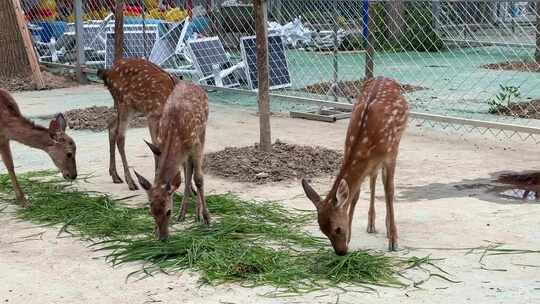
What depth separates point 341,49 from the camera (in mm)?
17703

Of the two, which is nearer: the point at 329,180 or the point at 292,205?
the point at 292,205

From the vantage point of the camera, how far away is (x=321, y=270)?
5.57m

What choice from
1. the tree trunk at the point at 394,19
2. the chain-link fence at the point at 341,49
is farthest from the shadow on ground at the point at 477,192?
the tree trunk at the point at 394,19

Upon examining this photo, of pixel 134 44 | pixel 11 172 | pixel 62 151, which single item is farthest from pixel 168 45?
pixel 11 172

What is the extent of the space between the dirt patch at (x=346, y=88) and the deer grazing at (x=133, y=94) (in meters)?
4.41

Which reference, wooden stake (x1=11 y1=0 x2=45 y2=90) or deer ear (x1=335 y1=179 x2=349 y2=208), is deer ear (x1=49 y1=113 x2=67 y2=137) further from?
wooden stake (x1=11 y1=0 x2=45 y2=90)

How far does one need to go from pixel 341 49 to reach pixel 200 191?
445 inches

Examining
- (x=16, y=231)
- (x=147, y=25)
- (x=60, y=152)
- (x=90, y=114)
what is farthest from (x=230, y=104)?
(x=16, y=231)

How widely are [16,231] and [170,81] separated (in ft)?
7.20

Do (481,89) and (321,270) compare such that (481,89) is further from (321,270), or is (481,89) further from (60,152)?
(321,270)

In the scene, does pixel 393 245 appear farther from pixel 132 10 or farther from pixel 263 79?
pixel 132 10

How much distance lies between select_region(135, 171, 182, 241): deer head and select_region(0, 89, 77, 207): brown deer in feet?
6.62

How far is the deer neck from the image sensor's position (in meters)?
7.96

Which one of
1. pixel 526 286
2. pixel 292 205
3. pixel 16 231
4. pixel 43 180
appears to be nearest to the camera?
pixel 526 286
